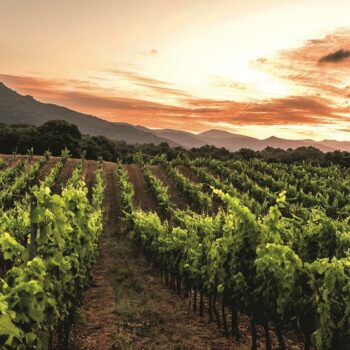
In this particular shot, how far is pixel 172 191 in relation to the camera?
41.8 metres

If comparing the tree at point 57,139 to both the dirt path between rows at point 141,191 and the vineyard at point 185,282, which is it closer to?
the dirt path between rows at point 141,191

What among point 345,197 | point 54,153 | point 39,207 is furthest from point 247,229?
point 54,153

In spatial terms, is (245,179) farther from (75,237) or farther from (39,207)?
(39,207)

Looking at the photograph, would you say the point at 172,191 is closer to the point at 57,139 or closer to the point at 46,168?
the point at 46,168

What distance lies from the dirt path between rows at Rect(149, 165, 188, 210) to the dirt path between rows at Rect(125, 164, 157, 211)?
1.96 m

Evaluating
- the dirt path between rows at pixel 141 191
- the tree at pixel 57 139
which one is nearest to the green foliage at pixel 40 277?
the dirt path between rows at pixel 141 191

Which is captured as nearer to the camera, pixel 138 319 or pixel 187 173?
pixel 138 319

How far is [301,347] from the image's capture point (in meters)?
10.6

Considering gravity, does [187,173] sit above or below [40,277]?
above

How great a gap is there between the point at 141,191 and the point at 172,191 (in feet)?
10.1

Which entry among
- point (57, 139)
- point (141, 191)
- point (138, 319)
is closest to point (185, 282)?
point (138, 319)

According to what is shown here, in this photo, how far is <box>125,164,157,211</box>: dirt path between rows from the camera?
36.4 meters

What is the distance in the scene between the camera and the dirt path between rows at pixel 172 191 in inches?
1455

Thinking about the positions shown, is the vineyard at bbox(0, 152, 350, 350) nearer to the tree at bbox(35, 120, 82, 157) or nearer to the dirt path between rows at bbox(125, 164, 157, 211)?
the dirt path between rows at bbox(125, 164, 157, 211)
